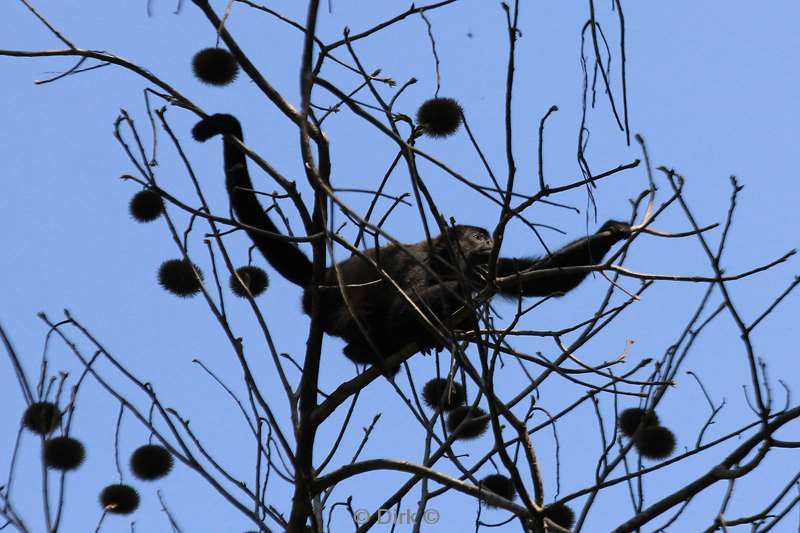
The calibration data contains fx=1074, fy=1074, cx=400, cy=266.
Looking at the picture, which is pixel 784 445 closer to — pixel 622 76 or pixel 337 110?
pixel 622 76

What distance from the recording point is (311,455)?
4242 millimetres

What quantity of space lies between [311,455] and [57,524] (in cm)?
114

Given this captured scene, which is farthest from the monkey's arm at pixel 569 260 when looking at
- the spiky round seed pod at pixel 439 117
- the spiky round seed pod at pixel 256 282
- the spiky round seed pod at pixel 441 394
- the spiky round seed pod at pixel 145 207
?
the spiky round seed pod at pixel 145 207

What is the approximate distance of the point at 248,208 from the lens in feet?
19.7

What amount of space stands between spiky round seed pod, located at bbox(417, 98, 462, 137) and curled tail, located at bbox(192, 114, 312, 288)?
36.1 inches

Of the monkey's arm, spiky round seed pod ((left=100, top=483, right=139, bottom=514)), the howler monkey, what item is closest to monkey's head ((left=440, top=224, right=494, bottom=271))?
the howler monkey

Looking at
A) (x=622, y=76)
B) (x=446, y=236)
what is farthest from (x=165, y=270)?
(x=622, y=76)

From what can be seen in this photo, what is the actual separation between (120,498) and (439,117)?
7.27 ft

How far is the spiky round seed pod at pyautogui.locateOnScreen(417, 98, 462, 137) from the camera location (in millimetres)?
4969

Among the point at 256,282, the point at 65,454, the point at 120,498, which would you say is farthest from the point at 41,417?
the point at 256,282

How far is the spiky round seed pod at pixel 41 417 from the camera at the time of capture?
3607 mm

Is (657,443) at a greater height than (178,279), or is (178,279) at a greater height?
(178,279)

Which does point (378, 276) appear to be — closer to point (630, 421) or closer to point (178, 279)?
point (178, 279)

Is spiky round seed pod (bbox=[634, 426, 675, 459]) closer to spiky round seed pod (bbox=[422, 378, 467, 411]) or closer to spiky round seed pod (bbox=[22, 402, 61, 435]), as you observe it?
spiky round seed pod (bbox=[422, 378, 467, 411])
